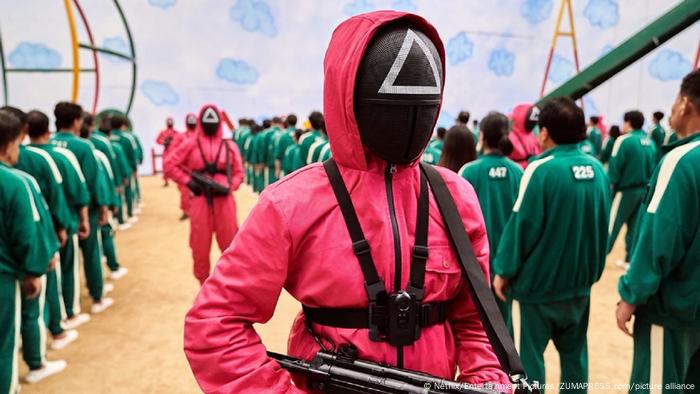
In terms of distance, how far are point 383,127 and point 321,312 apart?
447 mm

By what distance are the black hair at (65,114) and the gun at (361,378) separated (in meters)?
4.00

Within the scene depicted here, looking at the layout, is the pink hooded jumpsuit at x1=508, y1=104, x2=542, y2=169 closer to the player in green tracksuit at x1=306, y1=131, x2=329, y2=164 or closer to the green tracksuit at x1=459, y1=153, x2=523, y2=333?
the green tracksuit at x1=459, y1=153, x2=523, y2=333

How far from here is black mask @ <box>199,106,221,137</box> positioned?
4355 millimetres

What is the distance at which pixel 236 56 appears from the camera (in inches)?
556

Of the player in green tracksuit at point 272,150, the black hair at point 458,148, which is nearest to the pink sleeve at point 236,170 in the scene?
the black hair at point 458,148

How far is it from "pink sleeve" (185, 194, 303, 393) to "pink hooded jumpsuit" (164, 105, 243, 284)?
10.9 feet

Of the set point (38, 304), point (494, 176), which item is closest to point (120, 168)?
point (38, 304)

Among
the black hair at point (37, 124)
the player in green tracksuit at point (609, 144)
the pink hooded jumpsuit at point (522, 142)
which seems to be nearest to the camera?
the black hair at point (37, 124)

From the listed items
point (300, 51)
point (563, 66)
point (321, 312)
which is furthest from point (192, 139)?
point (563, 66)

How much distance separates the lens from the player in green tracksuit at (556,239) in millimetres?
2406

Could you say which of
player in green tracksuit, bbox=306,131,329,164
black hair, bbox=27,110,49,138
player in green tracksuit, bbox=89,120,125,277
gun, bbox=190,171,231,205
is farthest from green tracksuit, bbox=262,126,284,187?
black hair, bbox=27,110,49,138

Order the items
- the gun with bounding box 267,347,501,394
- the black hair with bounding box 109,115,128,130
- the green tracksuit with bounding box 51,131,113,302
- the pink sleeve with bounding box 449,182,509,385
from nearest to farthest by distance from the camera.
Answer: the gun with bounding box 267,347,501,394 < the pink sleeve with bounding box 449,182,509,385 < the green tracksuit with bounding box 51,131,113,302 < the black hair with bounding box 109,115,128,130

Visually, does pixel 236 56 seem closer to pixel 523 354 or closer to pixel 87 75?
pixel 87 75

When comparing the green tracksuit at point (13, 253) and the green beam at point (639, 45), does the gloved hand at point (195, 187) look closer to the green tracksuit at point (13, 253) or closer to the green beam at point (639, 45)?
the green tracksuit at point (13, 253)
